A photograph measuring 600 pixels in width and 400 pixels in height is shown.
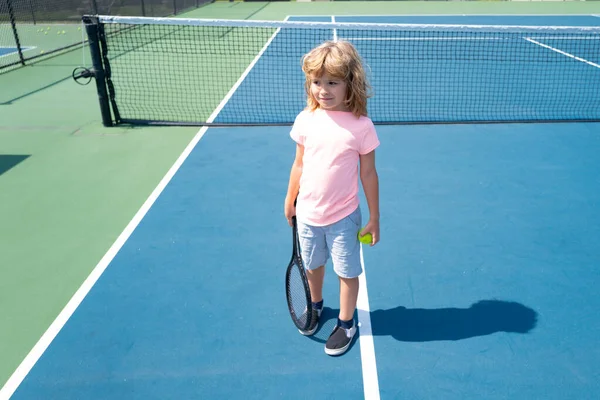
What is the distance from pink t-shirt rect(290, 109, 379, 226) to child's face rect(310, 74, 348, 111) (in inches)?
2.6

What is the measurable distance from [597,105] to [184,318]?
7663 mm

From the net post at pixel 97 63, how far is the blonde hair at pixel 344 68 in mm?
5174

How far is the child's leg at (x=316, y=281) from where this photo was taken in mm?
3066

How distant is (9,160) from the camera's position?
5.96 metres

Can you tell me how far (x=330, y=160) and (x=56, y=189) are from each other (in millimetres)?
3856

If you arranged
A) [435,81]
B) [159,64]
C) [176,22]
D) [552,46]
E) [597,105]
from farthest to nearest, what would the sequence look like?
[552,46] < [159,64] < [435,81] < [597,105] < [176,22]

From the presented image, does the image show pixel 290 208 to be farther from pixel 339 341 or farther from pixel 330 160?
pixel 339 341

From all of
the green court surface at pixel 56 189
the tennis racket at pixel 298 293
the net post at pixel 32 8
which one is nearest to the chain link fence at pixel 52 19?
the net post at pixel 32 8

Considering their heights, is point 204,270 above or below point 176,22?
below

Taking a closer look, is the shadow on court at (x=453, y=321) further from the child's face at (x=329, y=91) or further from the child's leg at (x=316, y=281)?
the child's face at (x=329, y=91)

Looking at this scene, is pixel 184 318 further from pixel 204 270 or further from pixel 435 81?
pixel 435 81

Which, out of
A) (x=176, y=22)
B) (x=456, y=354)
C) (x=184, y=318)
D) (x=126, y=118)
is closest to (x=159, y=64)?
(x=126, y=118)

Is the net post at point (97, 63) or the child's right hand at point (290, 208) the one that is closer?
the child's right hand at point (290, 208)

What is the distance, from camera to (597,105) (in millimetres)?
7969
